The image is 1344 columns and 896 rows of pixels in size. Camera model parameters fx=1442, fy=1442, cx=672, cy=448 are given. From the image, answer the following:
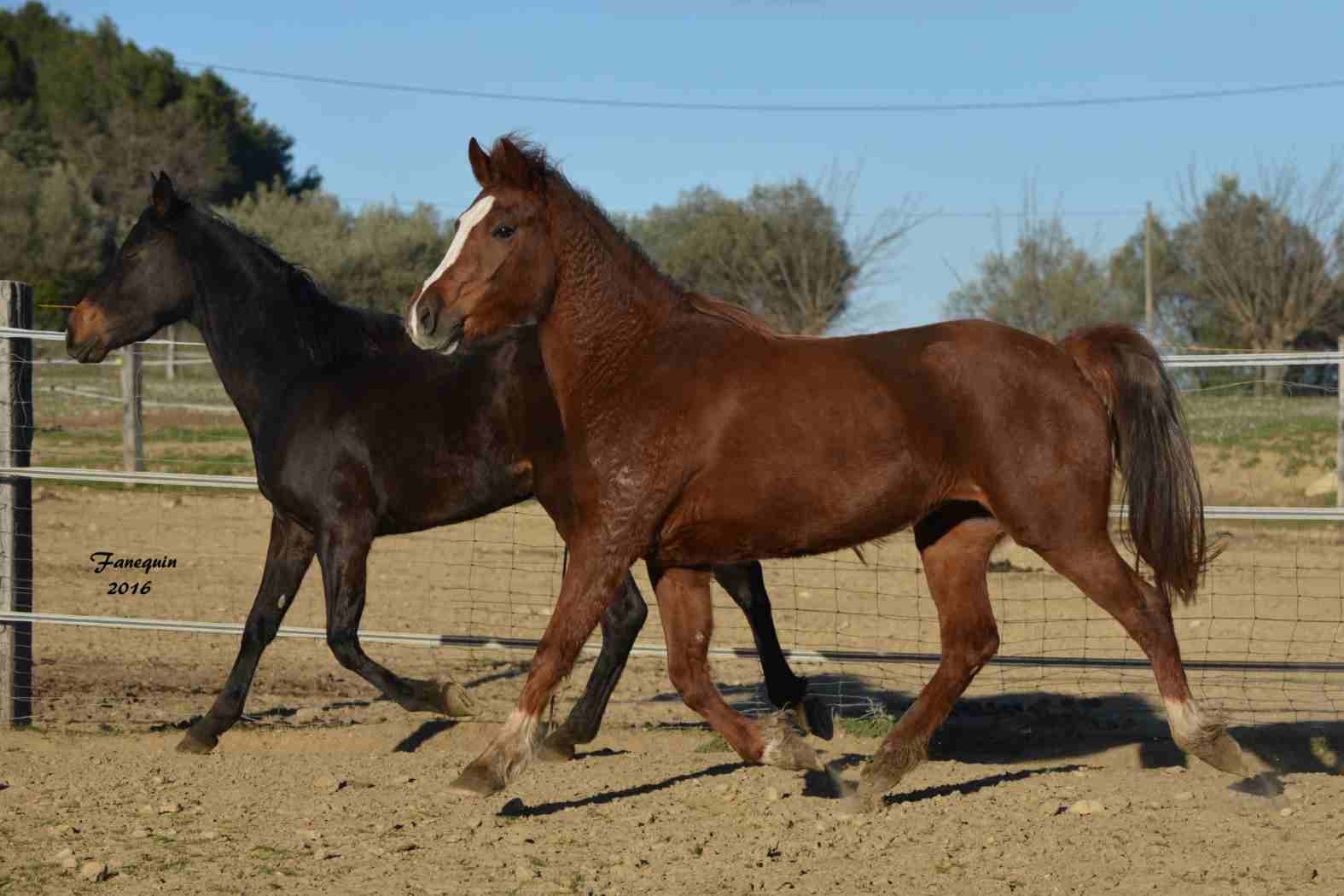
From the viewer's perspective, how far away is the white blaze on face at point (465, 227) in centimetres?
449

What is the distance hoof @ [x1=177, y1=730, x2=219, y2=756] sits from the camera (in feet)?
19.1

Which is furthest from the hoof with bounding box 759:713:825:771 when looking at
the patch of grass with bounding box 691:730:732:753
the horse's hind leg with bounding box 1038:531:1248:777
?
the patch of grass with bounding box 691:730:732:753

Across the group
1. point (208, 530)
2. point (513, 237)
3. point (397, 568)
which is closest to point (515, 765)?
point (513, 237)

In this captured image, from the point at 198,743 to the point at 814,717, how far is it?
2502 millimetres

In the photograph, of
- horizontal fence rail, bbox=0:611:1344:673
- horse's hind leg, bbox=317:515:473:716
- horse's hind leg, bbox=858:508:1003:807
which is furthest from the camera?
horizontal fence rail, bbox=0:611:1344:673

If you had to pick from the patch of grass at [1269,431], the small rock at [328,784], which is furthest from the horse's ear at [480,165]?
the patch of grass at [1269,431]

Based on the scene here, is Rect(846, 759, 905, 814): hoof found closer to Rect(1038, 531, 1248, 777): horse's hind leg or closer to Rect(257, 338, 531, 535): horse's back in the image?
Rect(1038, 531, 1248, 777): horse's hind leg

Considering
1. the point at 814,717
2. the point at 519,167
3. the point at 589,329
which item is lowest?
the point at 814,717

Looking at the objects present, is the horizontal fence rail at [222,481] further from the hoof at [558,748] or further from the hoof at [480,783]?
the hoof at [480,783]

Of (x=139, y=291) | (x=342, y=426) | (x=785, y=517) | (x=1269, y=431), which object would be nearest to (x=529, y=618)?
(x=342, y=426)

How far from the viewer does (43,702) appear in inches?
273

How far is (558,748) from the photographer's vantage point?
588 centimetres

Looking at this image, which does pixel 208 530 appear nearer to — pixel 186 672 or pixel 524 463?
pixel 186 672

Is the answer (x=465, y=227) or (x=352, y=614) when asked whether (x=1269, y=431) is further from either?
(x=465, y=227)
